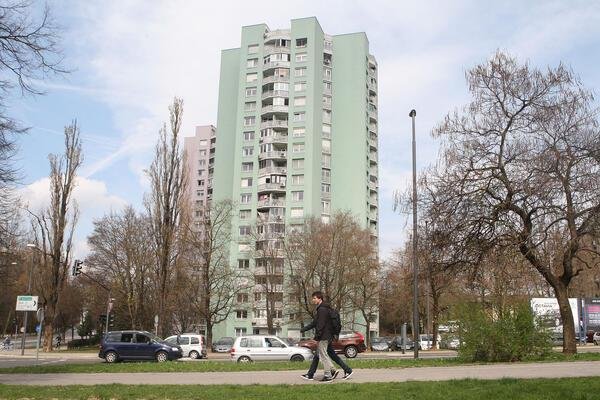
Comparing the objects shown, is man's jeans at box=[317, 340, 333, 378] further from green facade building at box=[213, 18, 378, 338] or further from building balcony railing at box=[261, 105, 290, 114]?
building balcony railing at box=[261, 105, 290, 114]

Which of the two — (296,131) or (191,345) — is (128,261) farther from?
(296,131)

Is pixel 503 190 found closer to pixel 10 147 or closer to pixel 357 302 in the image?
pixel 10 147

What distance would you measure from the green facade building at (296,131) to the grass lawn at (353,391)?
65.3 m

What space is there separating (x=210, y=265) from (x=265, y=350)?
2958 cm

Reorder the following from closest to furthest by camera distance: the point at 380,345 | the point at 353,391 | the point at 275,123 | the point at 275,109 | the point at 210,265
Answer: the point at 353,391
the point at 380,345
the point at 210,265
the point at 275,123
the point at 275,109

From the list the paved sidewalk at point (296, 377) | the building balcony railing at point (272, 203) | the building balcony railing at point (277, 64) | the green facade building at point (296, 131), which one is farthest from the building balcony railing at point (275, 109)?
the paved sidewalk at point (296, 377)

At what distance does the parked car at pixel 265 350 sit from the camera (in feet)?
83.2

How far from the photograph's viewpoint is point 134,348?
94.9 feet

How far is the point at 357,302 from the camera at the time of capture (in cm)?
5331

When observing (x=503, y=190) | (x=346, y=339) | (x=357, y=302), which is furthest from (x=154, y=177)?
(x=503, y=190)

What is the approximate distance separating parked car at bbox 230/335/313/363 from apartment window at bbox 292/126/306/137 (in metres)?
57.1

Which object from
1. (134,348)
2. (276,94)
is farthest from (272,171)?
(134,348)

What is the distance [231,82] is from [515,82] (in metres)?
71.1

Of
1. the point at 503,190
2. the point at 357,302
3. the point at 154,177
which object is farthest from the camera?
the point at 357,302
